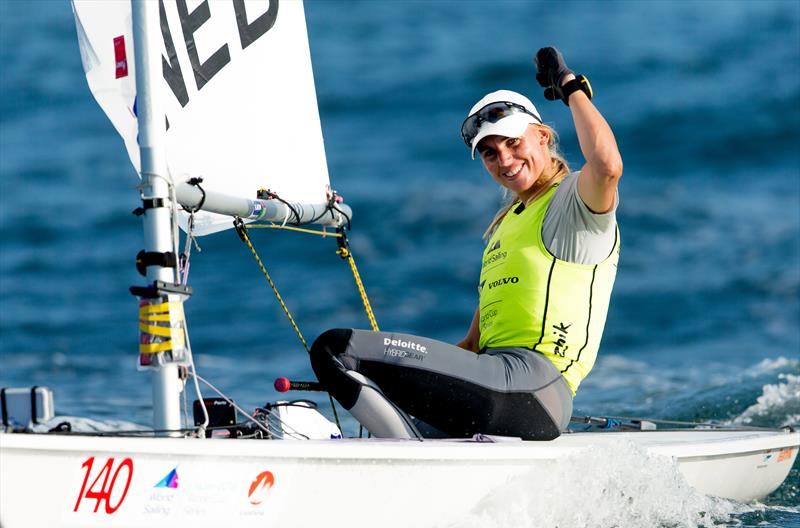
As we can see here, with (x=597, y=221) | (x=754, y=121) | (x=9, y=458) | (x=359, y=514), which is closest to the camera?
(x=9, y=458)

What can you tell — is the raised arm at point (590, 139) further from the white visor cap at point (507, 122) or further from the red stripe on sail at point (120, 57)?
the red stripe on sail at point (120, 57)

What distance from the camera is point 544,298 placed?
306 cm

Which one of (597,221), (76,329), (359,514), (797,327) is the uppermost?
(76,329)

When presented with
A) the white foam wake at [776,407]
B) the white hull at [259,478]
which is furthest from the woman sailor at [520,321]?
the white foam wake at [776,407]

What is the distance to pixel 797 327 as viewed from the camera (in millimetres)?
10836

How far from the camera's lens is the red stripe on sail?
3156 millimetres

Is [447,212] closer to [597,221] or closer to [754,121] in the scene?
[754,121]

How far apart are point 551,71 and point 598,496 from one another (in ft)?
3.99

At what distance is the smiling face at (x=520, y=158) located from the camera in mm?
3172

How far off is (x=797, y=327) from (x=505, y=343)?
8.58m

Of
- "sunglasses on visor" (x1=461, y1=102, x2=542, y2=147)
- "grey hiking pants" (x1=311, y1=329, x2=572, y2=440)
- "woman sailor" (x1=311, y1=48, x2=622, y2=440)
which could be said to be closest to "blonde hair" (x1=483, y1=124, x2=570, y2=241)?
"woman sailor" (x1=311, y1=48, x2=622, y2=440)

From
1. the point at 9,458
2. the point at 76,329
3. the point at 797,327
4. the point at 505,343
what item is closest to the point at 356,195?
the point at 76,329

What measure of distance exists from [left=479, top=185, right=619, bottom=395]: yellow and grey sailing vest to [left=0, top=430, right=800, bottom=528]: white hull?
0.29 metres

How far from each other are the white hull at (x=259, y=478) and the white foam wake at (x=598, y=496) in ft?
0.06
